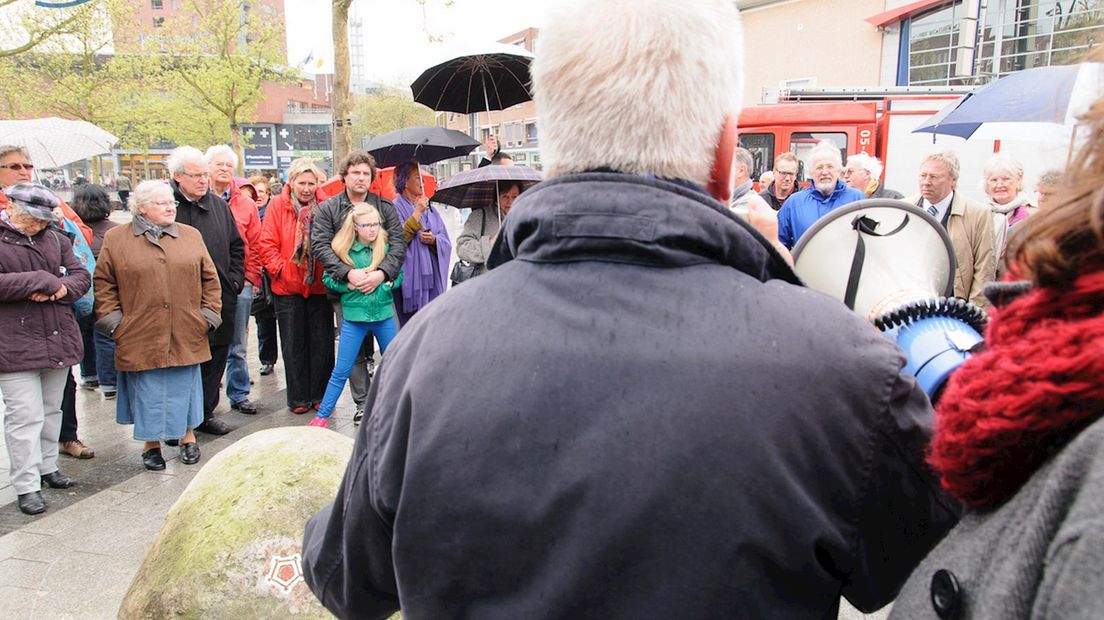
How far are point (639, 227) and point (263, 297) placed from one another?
257 inches

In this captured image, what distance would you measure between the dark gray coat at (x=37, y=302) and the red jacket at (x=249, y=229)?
1.65 meters

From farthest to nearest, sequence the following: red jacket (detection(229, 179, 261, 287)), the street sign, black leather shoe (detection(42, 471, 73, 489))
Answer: the street sign < red jacket (detection(229, 179, 261, 287)) < black leather shoe (detection(42, 471, 73, 489))

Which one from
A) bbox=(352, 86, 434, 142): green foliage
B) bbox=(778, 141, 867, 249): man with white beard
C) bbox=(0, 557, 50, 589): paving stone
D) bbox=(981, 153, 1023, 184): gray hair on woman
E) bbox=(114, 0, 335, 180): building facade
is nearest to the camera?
bbox=(0, 557, 50, 589): paving stone

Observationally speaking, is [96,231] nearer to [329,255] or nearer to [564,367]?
[329,255]

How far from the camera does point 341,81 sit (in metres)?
9.90

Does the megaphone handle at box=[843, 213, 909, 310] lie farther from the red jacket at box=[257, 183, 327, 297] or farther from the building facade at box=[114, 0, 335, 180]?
the building facade at box=[114, 0, 335, 180]

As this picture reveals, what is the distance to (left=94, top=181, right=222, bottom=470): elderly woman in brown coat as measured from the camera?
15.7 ft

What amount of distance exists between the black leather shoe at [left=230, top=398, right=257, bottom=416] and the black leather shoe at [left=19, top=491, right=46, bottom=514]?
1.94 metres

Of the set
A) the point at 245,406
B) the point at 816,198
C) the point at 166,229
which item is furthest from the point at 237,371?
the point at 816,198

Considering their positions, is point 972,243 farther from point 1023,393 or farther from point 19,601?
point 19,601

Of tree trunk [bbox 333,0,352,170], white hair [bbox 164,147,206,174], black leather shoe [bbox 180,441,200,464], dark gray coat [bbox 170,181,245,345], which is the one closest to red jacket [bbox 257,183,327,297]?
dark gray coat [bbox 170,181,245,345]

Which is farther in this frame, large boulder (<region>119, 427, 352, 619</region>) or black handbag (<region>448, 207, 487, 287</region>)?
black handbag (<region>448, 207, 487, 287</region>)

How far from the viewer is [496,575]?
1057 millimetres

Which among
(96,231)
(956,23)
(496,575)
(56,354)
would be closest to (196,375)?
(56,354)
